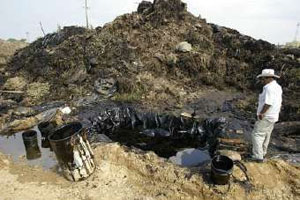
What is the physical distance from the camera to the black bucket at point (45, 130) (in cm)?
705

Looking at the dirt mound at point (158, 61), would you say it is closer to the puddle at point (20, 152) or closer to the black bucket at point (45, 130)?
the black bucket at point (45, 130)

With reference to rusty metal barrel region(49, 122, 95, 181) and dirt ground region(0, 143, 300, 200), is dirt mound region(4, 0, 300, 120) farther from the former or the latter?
rusty metal barrel region(49, 122, 95, 181)

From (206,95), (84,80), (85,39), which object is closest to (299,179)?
(206,95)

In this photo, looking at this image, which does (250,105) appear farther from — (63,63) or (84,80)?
(63,63)

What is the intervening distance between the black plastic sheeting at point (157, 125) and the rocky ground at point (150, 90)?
1.26ft

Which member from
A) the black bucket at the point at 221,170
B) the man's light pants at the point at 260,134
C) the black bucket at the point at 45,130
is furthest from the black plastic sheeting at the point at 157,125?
the black bucket at the point at 221,170

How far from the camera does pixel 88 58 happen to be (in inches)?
434

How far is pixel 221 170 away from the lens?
4801 mm

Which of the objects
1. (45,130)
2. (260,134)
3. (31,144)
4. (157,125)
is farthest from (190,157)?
(31,144)

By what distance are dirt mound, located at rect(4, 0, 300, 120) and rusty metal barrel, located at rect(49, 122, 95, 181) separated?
3.84 meters

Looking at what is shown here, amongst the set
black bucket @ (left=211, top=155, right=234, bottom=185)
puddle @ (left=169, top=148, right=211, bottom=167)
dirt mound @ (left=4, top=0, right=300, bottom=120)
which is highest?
dirt mound @ (left=4, top=0, right=300, bottom=120)

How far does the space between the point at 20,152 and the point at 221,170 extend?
4305mm

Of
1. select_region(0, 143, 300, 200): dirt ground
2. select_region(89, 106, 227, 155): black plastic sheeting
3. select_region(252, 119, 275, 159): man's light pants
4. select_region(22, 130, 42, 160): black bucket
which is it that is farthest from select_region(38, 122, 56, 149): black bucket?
select_region(252, 119, 275, 159): man's light pants

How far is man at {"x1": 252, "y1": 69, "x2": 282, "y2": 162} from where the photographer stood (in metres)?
4.91
